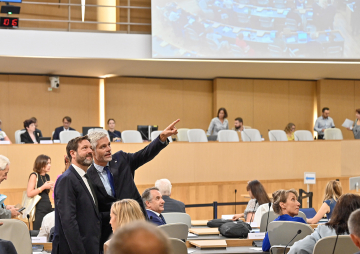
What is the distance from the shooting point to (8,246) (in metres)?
1.84

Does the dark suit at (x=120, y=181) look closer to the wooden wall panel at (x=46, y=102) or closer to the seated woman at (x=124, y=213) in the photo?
the seated woman at (x=124, y=213)

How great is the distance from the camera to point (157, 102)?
40.1 feet

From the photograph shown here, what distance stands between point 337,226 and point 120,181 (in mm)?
1352

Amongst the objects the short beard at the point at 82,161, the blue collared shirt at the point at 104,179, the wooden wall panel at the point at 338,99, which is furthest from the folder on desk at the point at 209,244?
the wooden wall panel at the point at 338,99

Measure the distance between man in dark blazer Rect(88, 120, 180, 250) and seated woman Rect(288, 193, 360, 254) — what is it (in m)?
0.99

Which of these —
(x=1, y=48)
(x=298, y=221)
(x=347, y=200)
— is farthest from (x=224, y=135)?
(x=347, y=200)

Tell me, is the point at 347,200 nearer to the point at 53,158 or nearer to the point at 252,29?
the point at 53,158

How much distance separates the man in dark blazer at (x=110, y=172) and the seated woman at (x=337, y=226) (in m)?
0.99

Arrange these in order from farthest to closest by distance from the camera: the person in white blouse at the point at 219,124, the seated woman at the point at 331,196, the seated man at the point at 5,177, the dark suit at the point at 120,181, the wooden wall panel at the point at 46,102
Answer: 1. the wooden wall panel at the point at 46,102
2. the person in white blouse at the point at 219,124
3. the seated woman at the point at 331,196
4. the seated man at the point at 5,177
5. the dark suit at the point at 120,181

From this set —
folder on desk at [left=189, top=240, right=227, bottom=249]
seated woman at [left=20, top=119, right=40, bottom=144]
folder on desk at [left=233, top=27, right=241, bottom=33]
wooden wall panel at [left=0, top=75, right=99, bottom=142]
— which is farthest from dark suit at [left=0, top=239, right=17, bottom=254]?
wooden wall panel at [left=0, top=75, right=99, bottom=142]

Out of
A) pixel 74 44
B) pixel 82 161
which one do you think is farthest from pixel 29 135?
pixel 82 161

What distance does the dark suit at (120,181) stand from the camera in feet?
9.00

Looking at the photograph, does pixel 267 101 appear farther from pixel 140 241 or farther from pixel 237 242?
pixel 140 241

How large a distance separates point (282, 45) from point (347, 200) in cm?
722
